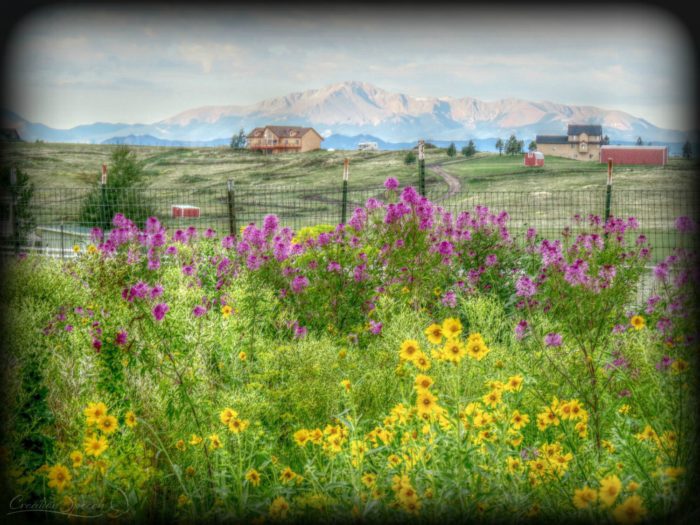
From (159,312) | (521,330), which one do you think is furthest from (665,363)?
(159,312)

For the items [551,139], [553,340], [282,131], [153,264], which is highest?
[282,131]

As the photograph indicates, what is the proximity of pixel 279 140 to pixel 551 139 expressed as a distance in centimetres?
2023

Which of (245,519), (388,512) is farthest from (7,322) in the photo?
(388,512)

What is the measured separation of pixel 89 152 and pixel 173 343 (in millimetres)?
50478

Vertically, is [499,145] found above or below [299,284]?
above

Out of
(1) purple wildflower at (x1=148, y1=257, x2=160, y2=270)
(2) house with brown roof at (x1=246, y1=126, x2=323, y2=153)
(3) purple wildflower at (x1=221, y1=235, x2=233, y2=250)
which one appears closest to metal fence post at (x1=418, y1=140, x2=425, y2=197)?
(3) purple wildflower at (x1=221, y1=235, x2=233, y2=250)

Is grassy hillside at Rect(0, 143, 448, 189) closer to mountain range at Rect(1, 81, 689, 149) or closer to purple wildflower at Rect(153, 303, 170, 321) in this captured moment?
mountain range at Rect(1, 81, 689, 149)

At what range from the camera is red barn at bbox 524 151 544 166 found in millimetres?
37969

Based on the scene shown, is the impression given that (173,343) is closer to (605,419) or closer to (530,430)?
(530,430)

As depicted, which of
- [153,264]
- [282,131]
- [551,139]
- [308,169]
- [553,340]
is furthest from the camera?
[282,131]

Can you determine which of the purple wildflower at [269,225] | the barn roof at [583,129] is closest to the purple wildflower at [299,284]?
the purple wildflower at [269,225]

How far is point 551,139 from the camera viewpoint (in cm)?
4225

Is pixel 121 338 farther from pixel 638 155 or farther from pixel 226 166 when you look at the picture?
pixel 226 166

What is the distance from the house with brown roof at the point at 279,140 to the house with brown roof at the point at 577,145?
18.7 metres
